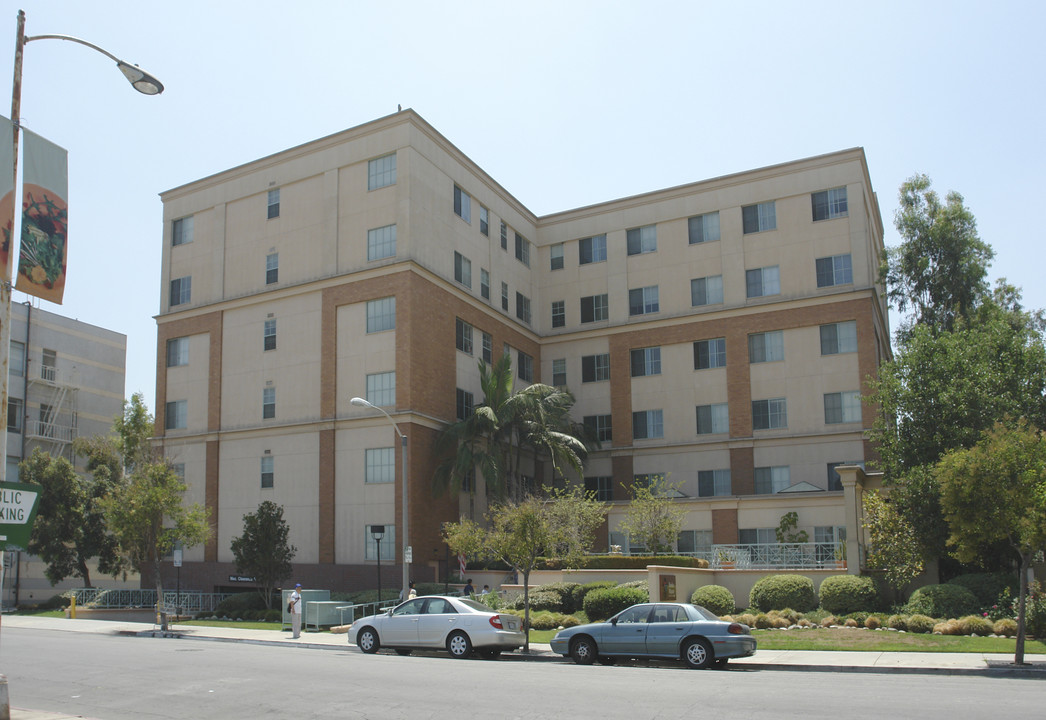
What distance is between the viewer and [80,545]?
49.4m

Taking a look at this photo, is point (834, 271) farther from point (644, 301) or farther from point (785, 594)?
point (785, 594)

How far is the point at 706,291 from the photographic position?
50.2 metres

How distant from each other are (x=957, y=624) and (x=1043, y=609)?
2226 millimetres

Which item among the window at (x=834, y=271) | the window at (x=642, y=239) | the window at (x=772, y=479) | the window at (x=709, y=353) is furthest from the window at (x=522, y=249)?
the window at (x=772, y=479)

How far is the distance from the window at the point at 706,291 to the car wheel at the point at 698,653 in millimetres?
31774

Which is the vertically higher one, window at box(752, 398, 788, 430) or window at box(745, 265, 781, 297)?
window at box(745, 265, 781, 297)

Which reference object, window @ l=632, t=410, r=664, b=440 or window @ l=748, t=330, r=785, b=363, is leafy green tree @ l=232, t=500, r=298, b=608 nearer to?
window @ l=632, t=410, r=664, b=440

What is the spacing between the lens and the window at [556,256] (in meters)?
54.8

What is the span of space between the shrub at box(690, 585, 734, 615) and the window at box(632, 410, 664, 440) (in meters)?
19.0

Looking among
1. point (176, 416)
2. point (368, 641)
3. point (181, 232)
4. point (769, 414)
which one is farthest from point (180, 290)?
point (368, 641)

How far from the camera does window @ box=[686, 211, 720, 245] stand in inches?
1984

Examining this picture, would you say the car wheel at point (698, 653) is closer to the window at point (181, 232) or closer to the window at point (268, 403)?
the window at point (268, 403)

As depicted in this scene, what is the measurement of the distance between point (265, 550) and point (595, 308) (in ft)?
76.5

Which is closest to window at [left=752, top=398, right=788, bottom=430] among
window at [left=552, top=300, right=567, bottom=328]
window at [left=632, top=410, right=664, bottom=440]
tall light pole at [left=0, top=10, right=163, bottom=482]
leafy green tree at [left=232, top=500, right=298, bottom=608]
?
window at [left=632, top=410, right=664, bottom=440]
